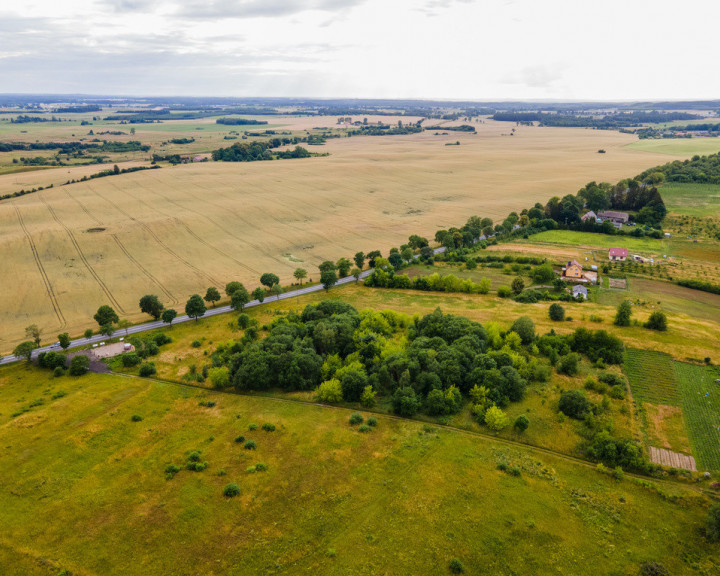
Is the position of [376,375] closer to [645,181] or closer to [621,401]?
[621,401]

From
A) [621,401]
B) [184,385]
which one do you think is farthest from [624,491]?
[184,385]

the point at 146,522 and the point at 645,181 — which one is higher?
the point at 645,181

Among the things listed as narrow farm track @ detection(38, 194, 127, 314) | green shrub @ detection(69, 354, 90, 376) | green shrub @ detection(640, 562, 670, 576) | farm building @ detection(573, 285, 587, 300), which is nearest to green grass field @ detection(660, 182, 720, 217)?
farm building @ detection(573, 285, 587, 300)

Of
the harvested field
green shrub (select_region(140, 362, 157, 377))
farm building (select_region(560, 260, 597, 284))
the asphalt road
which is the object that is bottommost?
the harvested field

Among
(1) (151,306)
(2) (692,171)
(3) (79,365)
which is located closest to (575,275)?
(1) (151,306)

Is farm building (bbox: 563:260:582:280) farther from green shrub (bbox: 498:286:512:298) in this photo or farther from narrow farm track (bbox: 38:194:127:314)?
narrow farm track (bbox: 38:194:127:314)
